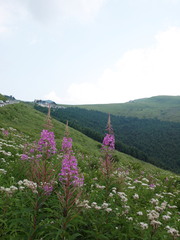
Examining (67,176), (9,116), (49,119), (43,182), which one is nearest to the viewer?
(67,176)

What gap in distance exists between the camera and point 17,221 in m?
3.76

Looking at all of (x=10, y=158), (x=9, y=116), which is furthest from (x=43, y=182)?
(x=9, y=116)

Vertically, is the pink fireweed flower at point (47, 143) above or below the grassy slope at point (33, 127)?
above

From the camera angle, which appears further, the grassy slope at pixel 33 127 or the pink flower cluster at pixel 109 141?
the grassy slope at pixel 33 127

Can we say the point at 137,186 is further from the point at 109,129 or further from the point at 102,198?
the point at 109,129

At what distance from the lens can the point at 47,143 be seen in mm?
4777

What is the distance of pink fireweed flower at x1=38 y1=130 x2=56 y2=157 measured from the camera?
188 inches

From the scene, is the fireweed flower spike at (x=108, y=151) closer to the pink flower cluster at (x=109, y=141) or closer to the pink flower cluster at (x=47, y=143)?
the pink flower cluster at (x=109, y=141)

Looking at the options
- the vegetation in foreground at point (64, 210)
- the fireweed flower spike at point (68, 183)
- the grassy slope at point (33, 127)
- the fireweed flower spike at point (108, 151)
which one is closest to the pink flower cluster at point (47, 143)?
the vegetation in foreground at point (64, 210)

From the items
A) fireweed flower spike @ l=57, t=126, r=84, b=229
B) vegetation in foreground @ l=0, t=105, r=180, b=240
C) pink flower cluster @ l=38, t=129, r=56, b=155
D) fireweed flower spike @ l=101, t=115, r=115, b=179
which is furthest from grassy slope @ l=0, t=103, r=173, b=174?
fireweed flower spike @ l=57, t=126, r=84, b=229

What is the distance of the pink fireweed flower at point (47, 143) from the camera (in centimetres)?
478

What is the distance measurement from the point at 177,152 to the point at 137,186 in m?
177

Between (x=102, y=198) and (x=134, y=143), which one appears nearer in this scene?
(x=102, y=198)

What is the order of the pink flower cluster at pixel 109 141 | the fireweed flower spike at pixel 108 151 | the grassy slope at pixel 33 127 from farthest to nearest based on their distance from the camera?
the grassy slope at pixel 33 127 < the pink flower cluster at pixel 109 141 < the fireweed flower spike at pixel 108 151
